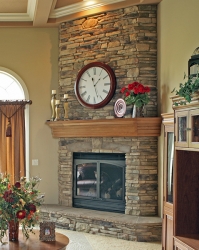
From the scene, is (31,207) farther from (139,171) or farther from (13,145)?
(13,145)

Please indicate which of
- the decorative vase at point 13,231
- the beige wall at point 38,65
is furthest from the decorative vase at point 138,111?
the decorative vase at point 13,231

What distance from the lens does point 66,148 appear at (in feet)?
23.5

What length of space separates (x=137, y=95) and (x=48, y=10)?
6.28 ft

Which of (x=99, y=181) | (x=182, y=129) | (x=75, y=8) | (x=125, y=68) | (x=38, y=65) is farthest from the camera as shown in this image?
(x=38, y=65)

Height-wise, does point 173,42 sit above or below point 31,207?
above

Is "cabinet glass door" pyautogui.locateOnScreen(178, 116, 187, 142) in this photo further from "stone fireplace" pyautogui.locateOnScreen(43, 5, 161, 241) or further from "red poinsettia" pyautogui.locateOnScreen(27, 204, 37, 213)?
"stone fireplace" pyautogui.locateOnScreen(43, 5, 161, 241)

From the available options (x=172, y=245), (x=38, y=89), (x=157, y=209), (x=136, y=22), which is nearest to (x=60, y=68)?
(x=38, y=89)

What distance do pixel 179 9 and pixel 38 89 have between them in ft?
9.45

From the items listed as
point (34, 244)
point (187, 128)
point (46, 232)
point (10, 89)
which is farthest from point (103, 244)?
point (10, 89)

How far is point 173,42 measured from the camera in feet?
18.8

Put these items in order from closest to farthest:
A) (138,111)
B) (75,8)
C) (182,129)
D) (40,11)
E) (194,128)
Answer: (194,128) → (182,129) → (138,111) → (40,11) → (75,8)

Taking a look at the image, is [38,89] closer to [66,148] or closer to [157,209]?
[66,148]

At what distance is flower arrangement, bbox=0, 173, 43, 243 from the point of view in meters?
4.02

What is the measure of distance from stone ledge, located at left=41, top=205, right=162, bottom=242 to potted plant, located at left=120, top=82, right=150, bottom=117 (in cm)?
161
